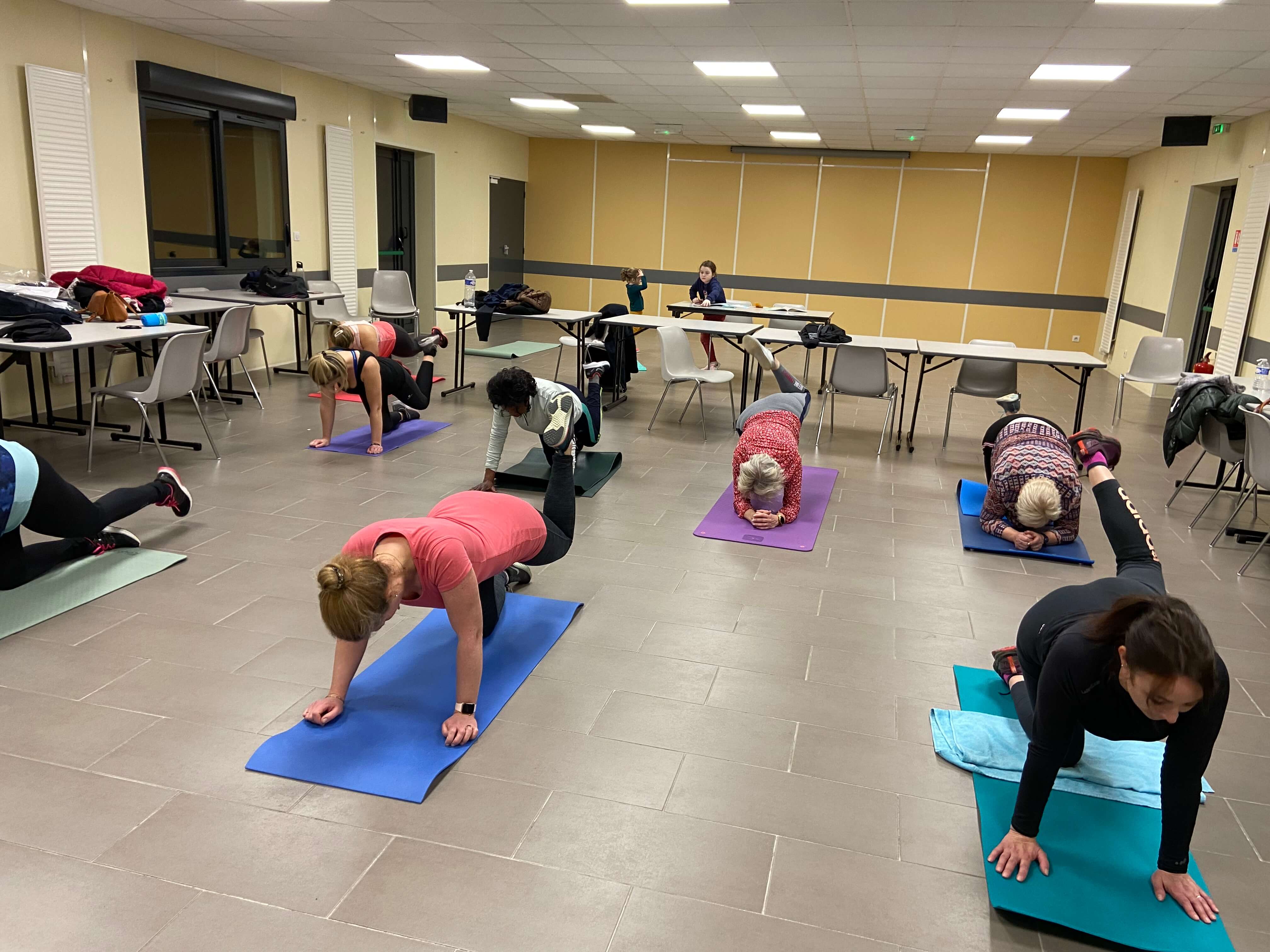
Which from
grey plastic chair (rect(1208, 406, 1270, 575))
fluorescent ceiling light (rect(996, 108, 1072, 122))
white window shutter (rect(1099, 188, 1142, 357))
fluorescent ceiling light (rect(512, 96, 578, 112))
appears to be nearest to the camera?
grey plastic chair (rect(1208, 406, 1270, 575))

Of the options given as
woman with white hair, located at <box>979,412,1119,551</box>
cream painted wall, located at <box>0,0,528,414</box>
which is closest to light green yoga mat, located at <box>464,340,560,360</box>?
cream painted wall, located at <box>0,0,528,414</box>

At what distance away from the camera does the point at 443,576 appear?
245 cm

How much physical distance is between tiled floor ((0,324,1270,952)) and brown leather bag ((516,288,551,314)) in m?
3.46

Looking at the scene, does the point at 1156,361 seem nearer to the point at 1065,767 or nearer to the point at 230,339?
the point at 1065,767

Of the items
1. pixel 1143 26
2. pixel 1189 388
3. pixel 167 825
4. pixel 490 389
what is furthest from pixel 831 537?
pixel 1143 26

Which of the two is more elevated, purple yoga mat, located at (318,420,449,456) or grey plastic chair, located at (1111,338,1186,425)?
grey plastic chair, located at (1111,338,1186,425)

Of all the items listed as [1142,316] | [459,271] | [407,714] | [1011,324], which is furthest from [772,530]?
[1011,324]

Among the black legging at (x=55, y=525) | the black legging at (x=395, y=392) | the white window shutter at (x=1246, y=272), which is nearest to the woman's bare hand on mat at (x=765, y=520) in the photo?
the black legging at (x=395, y=392)

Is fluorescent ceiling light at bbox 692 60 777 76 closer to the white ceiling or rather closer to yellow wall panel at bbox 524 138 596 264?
the white ceiling

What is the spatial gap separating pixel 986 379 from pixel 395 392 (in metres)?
4.66

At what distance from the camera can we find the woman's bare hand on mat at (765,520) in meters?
4.79

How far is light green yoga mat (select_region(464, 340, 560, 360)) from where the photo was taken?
880 centimetres

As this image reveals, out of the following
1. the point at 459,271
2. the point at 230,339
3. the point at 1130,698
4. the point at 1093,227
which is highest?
the point at 1093,227

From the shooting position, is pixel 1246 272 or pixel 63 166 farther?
pixel 1246 272
